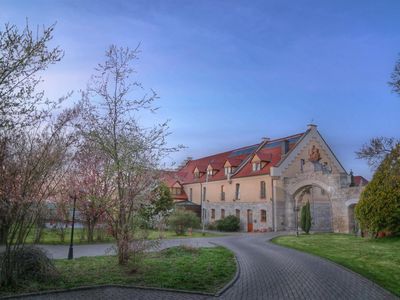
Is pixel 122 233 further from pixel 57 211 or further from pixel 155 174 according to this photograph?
pixel 57 211

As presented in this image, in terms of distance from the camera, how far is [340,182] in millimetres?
31672

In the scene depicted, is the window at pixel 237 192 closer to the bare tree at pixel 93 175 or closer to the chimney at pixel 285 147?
the chimney at pixel 285 147

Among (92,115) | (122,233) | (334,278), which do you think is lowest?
(334,278)

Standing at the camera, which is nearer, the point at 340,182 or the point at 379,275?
the point at 379,275

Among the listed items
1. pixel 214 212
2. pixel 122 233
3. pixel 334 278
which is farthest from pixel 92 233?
pixel 214 212

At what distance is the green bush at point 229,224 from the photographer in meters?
39.8

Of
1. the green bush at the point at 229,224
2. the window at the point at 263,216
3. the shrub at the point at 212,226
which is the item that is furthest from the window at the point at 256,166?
the shrub at the point at 212,226

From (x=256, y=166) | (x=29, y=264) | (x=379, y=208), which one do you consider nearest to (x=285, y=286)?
(x=29, y=264)

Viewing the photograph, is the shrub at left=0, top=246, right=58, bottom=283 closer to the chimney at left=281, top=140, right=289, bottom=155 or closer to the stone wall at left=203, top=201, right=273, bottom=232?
the stone wall at left=203, top=201, right=273, bottom=232

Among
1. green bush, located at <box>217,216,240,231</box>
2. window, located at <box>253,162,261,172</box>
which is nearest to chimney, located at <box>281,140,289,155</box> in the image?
window, located at <box>253,162,261,172</box>

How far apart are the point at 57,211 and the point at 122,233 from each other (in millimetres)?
12801

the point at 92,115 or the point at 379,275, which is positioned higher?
the point at 92,115

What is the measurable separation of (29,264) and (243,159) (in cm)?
3760

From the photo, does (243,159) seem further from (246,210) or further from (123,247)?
(123,247)
